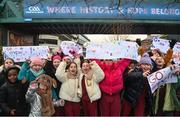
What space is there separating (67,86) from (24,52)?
1.37 metres

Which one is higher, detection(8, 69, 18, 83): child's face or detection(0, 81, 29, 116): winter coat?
detection(8, 69, 18, 83): child's face

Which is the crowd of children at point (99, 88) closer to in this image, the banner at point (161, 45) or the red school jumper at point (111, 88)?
the red school jumper at point (111, 88)

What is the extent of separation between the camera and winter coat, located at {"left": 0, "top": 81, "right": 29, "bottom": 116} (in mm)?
7598

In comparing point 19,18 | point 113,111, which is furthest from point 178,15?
point 113,111

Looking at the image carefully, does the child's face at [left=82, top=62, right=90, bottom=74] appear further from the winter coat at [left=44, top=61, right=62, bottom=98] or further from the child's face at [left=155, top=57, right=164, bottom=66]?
the child's face at [left=155, top=57, right=164, bottom=66]

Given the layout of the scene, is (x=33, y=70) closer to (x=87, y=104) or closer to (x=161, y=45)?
(x=87, y=104)

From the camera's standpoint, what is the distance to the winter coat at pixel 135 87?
26.6 ft

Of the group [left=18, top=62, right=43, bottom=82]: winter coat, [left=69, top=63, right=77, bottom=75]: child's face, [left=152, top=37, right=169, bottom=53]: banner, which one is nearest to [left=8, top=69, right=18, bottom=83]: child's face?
[left=18, top=62, right=43, bottom=82]: winter coat

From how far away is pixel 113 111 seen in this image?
8.25 meters

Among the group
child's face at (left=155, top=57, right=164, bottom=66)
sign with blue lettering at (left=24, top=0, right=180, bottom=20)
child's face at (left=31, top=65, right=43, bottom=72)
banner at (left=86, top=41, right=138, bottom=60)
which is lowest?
child's face at (left=31, top=65, right=43, bottom=72)

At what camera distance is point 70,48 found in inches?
368

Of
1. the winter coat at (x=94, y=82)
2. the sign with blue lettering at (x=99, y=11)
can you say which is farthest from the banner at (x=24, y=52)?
the sign with blue lettering at (x=99, y=11)

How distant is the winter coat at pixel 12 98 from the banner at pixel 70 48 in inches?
69.4

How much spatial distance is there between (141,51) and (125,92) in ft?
4.73
